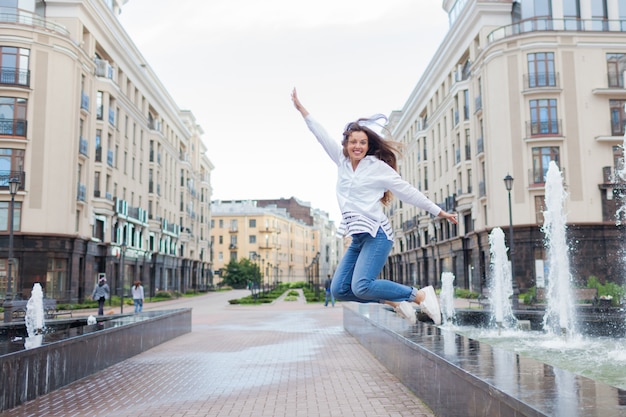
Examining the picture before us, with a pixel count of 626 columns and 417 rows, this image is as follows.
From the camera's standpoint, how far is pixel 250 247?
4274 inches

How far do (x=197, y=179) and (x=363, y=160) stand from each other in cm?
7344

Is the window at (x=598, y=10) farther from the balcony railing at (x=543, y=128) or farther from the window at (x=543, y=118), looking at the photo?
the balcony railing at (x=543, y=128)

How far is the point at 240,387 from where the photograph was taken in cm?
768

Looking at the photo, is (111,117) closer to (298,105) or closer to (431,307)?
(298,105)

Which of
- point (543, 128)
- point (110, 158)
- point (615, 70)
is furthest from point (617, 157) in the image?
point (110, 158)

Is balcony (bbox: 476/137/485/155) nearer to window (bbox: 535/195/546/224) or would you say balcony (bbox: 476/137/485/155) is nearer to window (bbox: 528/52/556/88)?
window (bbox: 528/52/556/88)

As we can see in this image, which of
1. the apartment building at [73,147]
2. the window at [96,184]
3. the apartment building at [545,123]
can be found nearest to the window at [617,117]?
the apartment building at [545,123]

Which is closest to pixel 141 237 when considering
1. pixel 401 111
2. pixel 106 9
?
pixel 106 9

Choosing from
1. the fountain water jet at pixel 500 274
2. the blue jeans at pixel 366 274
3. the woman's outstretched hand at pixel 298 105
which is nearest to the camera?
the blue jeans at pixel 366 274

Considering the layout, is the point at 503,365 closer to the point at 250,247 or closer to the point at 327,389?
the point at 327,389

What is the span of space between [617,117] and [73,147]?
34505 mm

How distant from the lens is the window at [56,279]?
32750mm

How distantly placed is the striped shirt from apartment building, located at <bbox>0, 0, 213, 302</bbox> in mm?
26987

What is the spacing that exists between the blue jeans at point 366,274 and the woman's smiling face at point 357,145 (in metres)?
0.70
